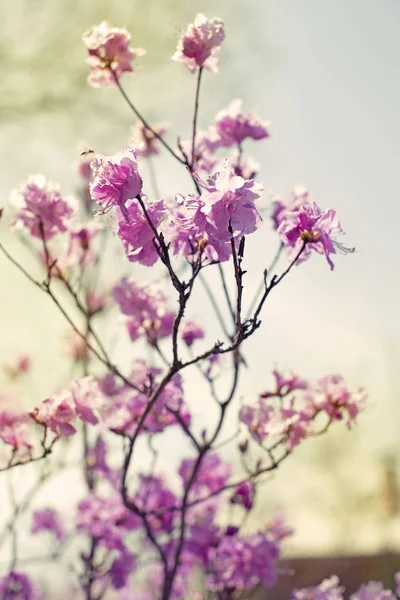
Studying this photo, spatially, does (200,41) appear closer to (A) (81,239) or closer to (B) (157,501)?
(A) (81,239)

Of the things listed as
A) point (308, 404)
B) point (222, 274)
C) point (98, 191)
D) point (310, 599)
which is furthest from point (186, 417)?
point (98, 191)

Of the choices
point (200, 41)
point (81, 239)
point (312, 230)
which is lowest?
point (312, 230)

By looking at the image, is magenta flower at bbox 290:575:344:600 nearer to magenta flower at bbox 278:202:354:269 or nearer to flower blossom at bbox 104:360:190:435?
flower blossom at bbox 104:360:190:435

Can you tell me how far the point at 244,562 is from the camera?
2.60 m

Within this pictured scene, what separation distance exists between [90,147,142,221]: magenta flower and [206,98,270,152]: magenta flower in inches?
44.9

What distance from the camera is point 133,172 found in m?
1.50

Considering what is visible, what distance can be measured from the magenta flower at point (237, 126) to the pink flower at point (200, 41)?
287 millimetres

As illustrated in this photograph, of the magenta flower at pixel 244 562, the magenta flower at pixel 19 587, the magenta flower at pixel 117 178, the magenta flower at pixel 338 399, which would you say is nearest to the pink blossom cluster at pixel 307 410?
the magenta flower at pixel 338 399

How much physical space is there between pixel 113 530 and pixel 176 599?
1111mm

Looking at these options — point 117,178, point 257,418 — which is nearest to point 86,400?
point 257,418

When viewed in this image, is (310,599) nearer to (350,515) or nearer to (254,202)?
(254,202)

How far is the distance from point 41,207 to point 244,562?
167 centimetres

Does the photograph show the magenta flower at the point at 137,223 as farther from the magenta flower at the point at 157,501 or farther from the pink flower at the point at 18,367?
the pink flower at the point at 18,367

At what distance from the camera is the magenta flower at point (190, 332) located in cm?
246
